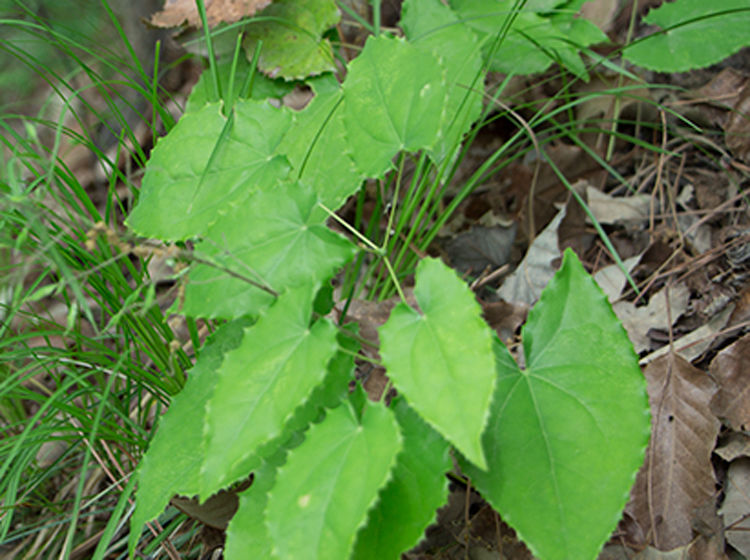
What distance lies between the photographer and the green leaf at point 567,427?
0.79m

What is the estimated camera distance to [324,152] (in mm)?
1242

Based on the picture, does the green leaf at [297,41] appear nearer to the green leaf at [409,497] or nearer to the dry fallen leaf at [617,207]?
the dry fallen leaf at [617,207]

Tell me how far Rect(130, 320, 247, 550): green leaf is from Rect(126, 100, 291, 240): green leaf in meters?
0.20

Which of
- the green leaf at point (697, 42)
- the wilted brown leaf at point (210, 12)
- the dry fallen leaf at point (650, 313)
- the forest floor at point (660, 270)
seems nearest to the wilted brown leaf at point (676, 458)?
the forest floor at point (660, 270)

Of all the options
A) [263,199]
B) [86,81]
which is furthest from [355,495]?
[86,81]

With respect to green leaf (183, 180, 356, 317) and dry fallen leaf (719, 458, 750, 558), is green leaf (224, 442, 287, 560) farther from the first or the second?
dry fallen leaf (719, 458, 750, 558)

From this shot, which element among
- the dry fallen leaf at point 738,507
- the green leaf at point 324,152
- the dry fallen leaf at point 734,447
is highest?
the green leaf at point 324,152

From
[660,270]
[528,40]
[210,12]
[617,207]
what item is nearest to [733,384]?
→ [660,270]

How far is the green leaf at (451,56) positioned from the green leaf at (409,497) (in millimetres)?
609

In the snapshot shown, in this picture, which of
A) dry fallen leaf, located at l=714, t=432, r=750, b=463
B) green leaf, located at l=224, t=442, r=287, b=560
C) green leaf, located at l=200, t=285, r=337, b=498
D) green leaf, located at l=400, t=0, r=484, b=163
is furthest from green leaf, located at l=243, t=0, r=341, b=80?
dry fallen leaf, located at l=714, t=432, r=750, b=463

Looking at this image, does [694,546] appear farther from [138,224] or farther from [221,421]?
[138,224]

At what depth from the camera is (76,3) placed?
2508 millimetres

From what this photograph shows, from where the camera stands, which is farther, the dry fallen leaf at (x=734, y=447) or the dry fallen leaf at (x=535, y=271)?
the dry fallen leaf at (x=535, y=271)

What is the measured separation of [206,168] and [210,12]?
86 centimetres
